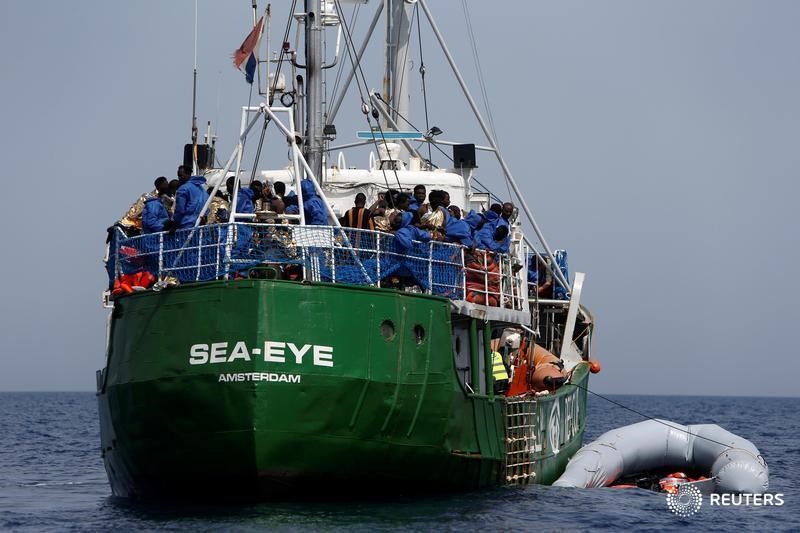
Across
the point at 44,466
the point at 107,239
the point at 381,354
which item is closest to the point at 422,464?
the point at 381,354

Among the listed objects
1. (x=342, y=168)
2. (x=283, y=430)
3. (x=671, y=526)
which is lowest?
(x=671, y=526)

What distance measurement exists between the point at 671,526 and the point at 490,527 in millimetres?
3170

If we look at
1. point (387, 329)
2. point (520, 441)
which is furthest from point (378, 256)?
point (520, 441)

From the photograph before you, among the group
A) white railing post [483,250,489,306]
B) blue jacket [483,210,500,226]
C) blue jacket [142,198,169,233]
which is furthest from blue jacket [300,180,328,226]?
blue jacket [483,210,500,226]

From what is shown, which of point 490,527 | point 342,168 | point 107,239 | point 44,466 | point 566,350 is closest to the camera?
point 490,527

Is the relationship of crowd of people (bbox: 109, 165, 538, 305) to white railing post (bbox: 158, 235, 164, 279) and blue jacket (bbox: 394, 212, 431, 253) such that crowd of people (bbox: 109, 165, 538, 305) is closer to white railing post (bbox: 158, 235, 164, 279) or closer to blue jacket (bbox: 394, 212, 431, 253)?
blue jacket (bbox: 394, 212, 431, 253)

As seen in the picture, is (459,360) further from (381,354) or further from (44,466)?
(44,466)

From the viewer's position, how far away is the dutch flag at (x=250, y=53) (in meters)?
22.5

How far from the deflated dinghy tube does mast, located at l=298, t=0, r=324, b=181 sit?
22.8ft

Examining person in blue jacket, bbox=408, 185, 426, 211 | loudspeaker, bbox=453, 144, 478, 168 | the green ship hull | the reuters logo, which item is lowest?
the reuters logo

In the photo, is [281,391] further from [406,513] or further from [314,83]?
[314,83]

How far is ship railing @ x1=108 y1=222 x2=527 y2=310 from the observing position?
18.2 metres

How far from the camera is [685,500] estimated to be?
2231 cm

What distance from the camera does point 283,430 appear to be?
1748cm
